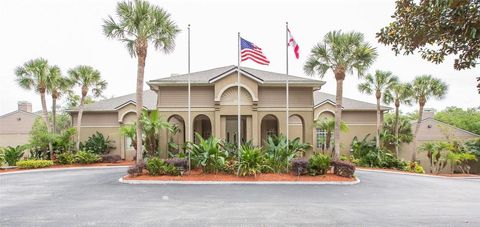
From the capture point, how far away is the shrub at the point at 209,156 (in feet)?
50.8

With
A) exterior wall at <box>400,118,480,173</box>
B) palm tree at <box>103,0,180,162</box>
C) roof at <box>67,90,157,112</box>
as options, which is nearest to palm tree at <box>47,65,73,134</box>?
roof at <box>67,90,157,112</box>

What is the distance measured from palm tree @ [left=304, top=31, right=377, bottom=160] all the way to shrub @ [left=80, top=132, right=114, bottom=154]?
19453mm

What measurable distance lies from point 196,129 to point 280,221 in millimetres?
18006

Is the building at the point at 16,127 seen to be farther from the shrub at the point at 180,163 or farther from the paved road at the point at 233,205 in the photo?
the shrub at the point at 180,163

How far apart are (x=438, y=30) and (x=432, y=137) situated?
2983cm

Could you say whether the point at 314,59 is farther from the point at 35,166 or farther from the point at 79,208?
the point at 35,166

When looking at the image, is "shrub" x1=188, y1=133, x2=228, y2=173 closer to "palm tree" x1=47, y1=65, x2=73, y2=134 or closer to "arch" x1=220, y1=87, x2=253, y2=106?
"arch" x1=220, y1=87, x2=253, y2=106

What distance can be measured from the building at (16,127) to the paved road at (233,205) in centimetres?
2564

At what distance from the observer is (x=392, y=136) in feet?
86.0

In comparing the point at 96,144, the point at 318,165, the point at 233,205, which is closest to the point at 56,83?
the point at 96,144

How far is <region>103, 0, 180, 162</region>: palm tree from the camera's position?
15.5 m

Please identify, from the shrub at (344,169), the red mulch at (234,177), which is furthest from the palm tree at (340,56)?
the red mulch at (234,177)

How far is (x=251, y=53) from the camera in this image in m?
15.8

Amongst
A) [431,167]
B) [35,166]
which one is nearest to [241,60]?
[35,166]
